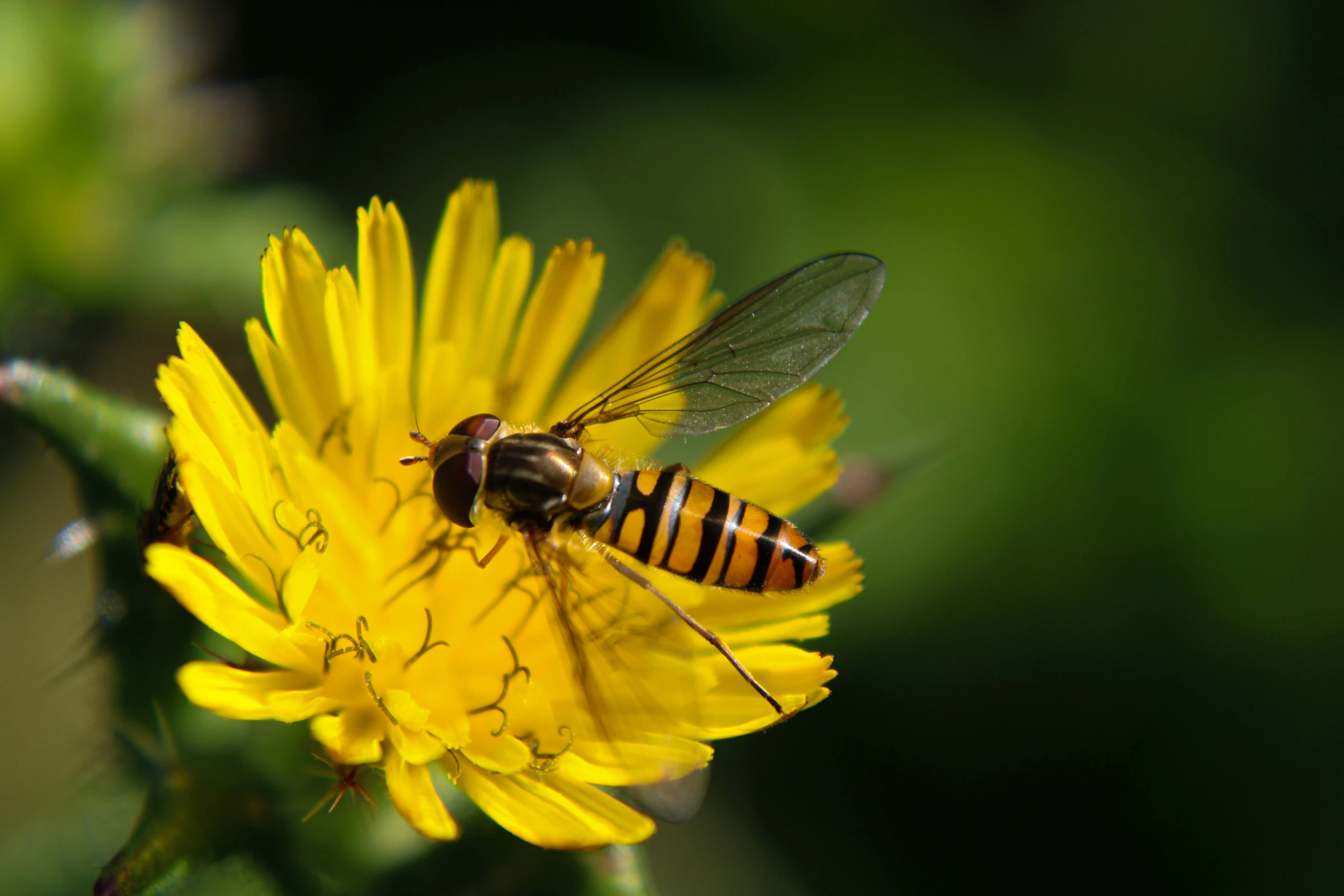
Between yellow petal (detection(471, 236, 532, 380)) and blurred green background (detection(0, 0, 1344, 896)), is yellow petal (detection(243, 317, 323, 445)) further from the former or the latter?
blurred green background (detection(0, 0, 1344, 896))

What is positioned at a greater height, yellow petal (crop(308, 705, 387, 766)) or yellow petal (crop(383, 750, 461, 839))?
yellow petal (crop(308, 705, 387, 766))

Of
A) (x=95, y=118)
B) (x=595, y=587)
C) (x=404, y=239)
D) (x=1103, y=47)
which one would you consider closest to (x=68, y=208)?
(x=95, y=118)

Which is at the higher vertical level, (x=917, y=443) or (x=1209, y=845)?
(x=917, y=443)

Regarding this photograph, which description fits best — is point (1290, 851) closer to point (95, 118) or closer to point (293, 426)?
point (293, 426)

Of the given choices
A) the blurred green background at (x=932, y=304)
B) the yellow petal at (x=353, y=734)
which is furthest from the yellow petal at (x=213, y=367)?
the blurred green background at (x=932, y=304)

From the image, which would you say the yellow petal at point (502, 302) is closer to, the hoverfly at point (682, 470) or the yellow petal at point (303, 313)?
the hoverfly at point (682, 470)

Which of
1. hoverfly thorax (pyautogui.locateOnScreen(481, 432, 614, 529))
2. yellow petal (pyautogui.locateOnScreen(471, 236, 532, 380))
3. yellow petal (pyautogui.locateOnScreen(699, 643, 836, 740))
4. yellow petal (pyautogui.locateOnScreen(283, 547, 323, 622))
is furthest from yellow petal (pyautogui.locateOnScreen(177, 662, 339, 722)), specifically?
yellow petal (pyautogui.locateOnScreen(471, 236, 532, 380))
